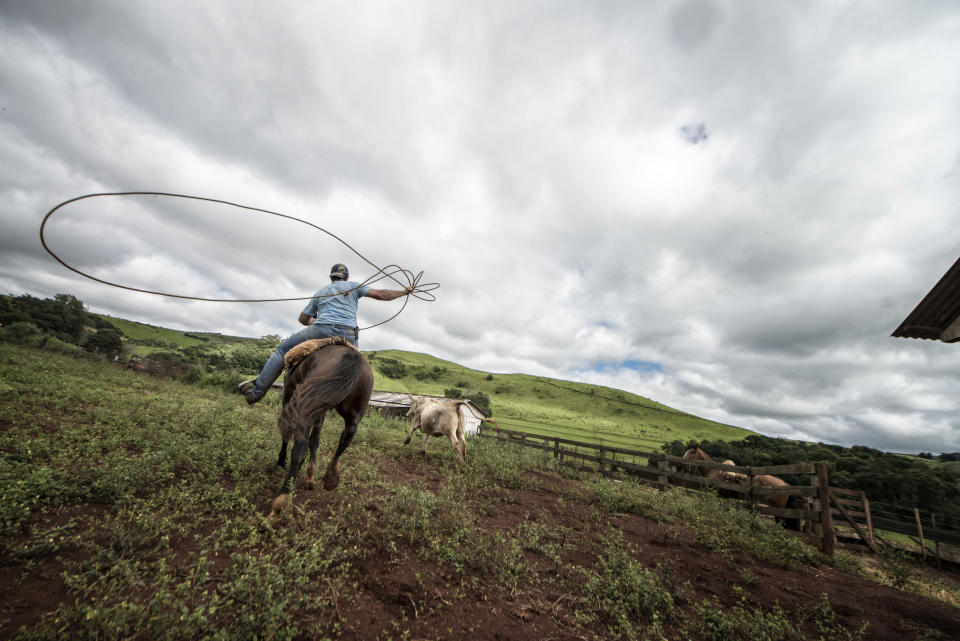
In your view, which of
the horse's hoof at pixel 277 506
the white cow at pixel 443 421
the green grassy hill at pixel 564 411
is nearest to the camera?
the horse's hoof at pixel 277 506

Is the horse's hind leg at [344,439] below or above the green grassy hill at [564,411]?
below

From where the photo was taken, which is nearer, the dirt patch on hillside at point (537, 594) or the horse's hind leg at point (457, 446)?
the dirt patch on hillside at point (537, 594)

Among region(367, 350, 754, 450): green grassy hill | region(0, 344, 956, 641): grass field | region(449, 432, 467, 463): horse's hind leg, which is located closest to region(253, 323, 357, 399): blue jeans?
region(0, 344, 956, 641): grass field

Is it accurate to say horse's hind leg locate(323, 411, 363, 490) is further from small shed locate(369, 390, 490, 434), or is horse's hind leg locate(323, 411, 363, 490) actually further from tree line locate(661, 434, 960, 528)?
small shed locate(369, 390, 490, 434)

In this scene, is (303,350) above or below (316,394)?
above

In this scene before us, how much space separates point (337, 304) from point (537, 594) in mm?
4408

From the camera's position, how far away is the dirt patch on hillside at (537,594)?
2244 mm

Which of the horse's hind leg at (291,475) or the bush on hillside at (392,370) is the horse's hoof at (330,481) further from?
the bush on hillside at (392,370)

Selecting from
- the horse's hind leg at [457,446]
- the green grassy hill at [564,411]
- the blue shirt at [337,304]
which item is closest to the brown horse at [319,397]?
the blue shirt at [337,304]

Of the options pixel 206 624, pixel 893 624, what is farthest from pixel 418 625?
pixel 893 624

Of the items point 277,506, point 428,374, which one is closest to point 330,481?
point 277,506

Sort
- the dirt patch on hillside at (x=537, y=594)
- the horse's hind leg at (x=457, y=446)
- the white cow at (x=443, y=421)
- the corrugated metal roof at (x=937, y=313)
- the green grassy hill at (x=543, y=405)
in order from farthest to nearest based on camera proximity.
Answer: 1. the green grassy hill at (x=543, y=405)
2. the white cow at (x=443, y=421)
3. the horse's hind leg at (x=457, y=446)
4. the corrugated metal roof at (x=937, y=313)
5. the dirt patch on hillside at (x=537, y=594)

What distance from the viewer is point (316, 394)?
4094mm

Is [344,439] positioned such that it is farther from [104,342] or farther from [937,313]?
[104,342]
